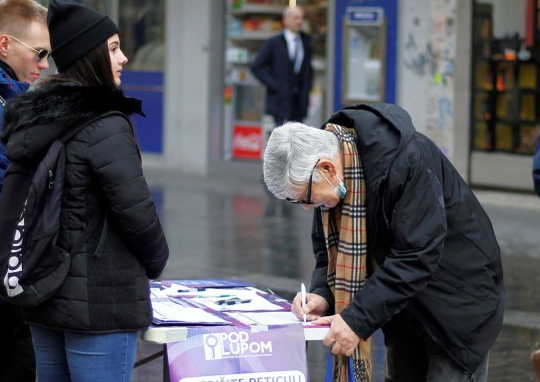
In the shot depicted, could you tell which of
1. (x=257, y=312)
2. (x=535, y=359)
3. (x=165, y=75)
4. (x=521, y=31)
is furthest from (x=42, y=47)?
(x=165, y=75)

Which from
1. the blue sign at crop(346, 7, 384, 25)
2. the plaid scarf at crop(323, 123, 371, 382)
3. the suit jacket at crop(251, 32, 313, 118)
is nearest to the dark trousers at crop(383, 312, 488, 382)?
the plaid scarf at crop(323, 123, 371, 382)

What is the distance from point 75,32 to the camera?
3643 millimetres

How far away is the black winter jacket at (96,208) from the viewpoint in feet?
11.6

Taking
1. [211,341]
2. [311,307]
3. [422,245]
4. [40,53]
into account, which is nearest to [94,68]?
[40,53]

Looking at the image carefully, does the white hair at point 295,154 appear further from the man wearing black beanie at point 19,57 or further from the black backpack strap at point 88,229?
the man wearing black beanie at point 19,57

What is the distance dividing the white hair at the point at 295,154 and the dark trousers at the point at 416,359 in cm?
57

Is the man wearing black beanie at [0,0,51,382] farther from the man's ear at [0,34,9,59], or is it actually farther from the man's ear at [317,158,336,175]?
the man's ear at [317,158,336,175]

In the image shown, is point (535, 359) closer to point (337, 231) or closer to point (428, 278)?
point (428, 278)

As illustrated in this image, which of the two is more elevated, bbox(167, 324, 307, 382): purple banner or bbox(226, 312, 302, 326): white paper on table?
bbox(226, 312, 302, 326): white paper on table

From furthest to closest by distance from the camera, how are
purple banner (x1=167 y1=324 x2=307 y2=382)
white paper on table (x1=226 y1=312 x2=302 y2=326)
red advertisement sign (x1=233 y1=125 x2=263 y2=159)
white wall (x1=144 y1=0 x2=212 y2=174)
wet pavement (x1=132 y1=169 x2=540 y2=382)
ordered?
white wall (x1=144 y1=0 x2=212 y2=174) → red advertisement sign (x1=233 y1=125 x2=263 y2=159) → wet pavement (x1=132 y1=169 x2=540 y2=382) → white paper on table (x1=226 y1=312 x2=302 y2=326) → purple banner (x1=167 y1=324 x2=307 y2=382)

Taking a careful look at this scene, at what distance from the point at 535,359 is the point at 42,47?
7.84ft

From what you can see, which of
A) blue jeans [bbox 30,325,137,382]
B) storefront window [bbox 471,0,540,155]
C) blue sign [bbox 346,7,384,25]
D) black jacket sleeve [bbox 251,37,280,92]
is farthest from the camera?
blue sign [bbox 346,7,384,25]

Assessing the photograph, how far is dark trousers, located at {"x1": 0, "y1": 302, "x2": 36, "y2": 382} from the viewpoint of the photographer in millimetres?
4344

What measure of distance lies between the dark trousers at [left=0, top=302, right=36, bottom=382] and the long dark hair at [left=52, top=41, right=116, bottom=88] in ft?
3.57
